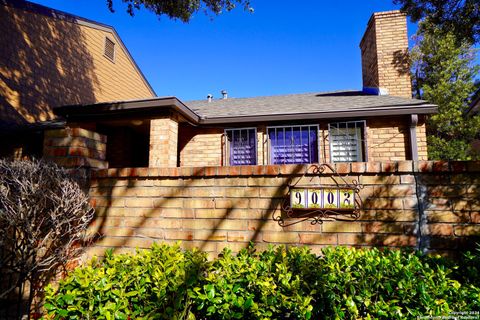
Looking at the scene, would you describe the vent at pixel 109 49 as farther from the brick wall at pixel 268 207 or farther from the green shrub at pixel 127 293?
the green shrub at pixel 127 293

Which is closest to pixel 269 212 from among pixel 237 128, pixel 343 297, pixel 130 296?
pixel 343 297

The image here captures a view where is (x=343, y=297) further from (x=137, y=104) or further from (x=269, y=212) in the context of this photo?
(x=137, y=104)

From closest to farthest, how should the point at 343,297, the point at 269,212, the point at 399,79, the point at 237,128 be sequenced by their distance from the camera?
the point at 343,297
the point at 269,212
the point at 237,128
the point at 399,79

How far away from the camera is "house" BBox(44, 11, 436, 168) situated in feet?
18.5

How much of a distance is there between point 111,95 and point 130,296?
37.9 ft

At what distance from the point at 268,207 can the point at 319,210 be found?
1.63 feet

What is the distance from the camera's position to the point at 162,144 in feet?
17.8

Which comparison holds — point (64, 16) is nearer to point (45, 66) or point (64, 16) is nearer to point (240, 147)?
point (45, 66)

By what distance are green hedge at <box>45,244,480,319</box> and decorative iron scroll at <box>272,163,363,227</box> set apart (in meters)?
0.39

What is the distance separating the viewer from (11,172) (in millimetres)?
2486

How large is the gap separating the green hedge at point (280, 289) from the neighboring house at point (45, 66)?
647 centimetres

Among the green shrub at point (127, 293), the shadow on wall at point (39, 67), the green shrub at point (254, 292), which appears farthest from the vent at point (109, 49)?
the green shrub at point (254, 292)

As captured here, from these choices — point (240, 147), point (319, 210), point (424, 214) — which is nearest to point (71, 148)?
point (319, 210)

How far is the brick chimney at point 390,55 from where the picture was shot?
7.58 metres
